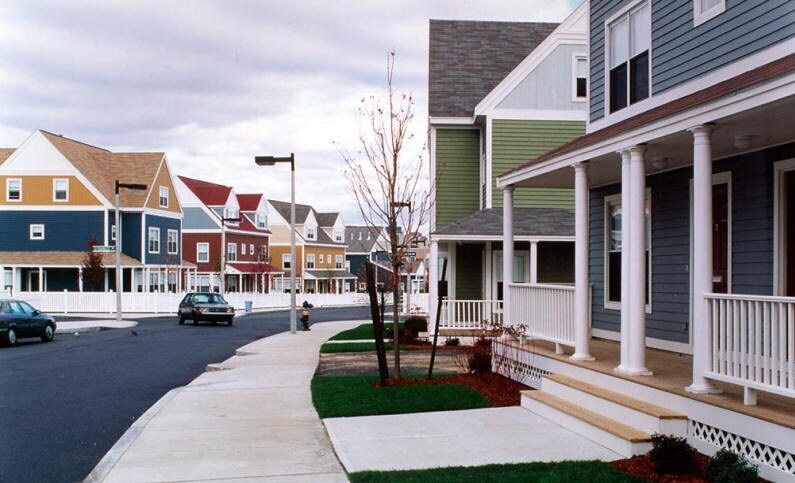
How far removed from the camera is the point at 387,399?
36.9 feet

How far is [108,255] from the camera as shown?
4775 cm

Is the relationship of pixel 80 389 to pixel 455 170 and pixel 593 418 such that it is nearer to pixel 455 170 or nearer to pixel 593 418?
pixel 593 418

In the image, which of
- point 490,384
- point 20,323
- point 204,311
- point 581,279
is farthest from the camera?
point 204,311

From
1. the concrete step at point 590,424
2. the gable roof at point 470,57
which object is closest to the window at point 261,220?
the gable roof at point 470,57

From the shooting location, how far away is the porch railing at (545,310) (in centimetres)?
1116

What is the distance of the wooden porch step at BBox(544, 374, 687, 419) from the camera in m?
7.64

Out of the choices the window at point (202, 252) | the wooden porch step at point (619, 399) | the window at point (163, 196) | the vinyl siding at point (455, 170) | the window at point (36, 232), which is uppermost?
the window at point (163, 196)

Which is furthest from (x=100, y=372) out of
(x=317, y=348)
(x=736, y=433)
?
(x=736, y=433)

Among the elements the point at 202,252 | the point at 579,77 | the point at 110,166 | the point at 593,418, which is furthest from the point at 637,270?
the point at 202,252

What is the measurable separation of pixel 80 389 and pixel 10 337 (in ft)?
37.8

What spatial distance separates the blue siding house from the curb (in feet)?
17.3

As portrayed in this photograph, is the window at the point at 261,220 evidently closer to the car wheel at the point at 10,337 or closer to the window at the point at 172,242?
the window at the point at 172,242

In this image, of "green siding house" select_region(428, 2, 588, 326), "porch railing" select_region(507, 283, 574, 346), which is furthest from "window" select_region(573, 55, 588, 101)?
"porch railing" select_region(507, 283, 574, 346)

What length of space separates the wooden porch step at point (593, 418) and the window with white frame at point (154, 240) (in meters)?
45.3
